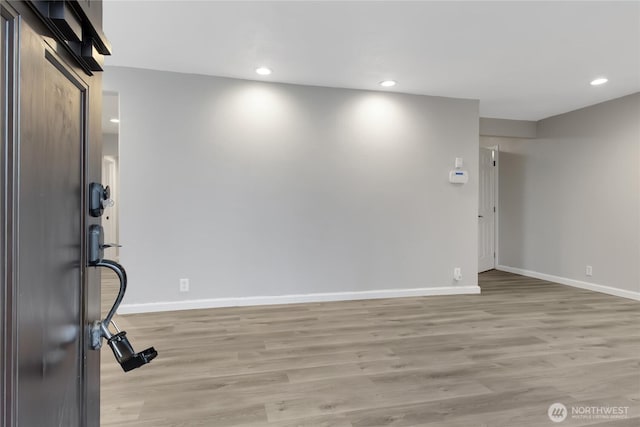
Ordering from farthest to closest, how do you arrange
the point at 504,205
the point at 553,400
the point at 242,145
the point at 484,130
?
the point at 504,205 → the point at 484,130 → the point at 242,145 → the point at 553,400

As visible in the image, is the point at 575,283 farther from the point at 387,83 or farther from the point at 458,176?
the point at 387,83

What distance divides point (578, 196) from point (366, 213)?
9.92 ft

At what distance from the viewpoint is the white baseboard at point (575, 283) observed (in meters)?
3.94

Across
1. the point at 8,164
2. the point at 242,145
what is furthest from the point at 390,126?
the point at 8,164

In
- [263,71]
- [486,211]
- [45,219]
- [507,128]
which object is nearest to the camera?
[45,219]

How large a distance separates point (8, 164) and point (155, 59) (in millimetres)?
3126

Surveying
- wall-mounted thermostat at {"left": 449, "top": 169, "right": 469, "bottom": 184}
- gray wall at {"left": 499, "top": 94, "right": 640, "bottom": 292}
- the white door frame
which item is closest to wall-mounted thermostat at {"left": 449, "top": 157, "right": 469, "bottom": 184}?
wall-mounted thermostat at {"left": 449, "top": 169, "right": 469, "bottom": 184}

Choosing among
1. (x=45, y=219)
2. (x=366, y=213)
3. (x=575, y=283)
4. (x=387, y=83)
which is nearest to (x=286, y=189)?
(x=366, y=213)

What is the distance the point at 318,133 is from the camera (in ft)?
12.1

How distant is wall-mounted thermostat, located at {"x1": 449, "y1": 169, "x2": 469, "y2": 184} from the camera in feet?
13.1

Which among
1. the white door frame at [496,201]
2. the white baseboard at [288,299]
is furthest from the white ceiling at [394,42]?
the white baseboard at [288,299]

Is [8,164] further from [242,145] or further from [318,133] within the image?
[318,133]

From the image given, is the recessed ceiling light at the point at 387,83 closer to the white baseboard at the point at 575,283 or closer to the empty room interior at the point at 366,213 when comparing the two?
the empty room interior at the point at 366,213

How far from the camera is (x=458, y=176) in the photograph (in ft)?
13.2
